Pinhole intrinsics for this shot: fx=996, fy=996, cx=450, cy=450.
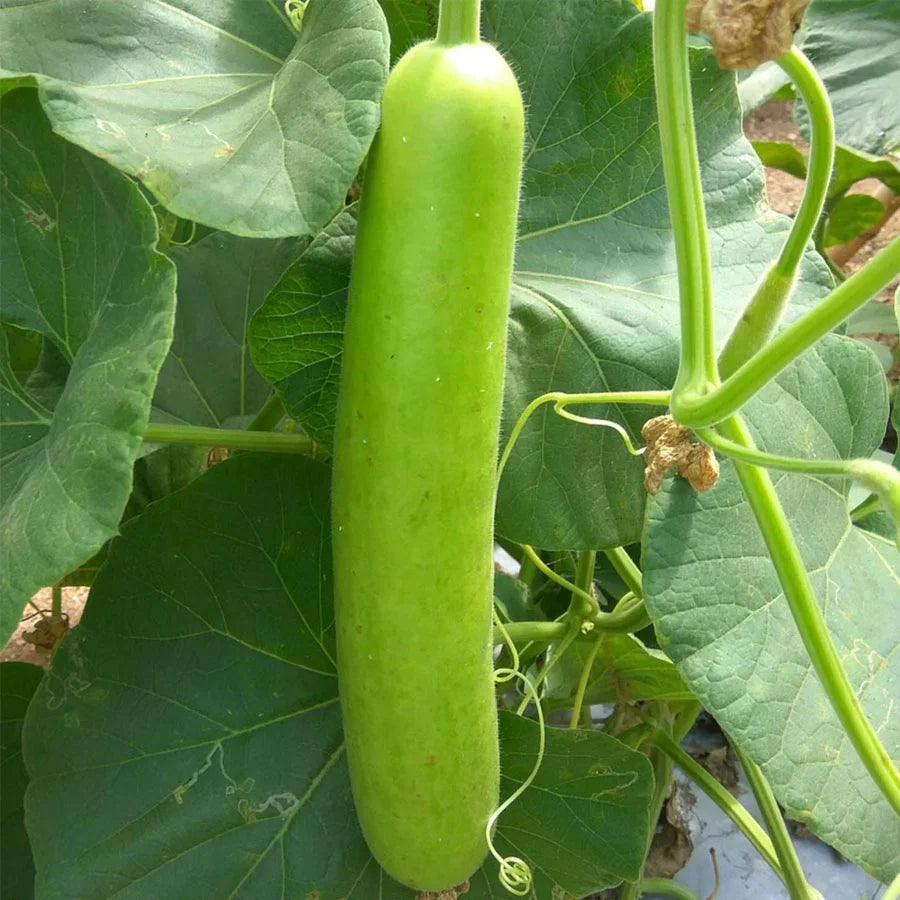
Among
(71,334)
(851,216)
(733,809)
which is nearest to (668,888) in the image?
(733,809)

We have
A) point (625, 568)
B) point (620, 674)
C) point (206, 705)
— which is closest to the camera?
point (206, 705)

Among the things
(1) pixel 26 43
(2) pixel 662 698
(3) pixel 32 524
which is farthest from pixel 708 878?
(1) pixel 26 43

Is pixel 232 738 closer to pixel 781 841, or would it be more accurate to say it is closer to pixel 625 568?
pixel 625 568

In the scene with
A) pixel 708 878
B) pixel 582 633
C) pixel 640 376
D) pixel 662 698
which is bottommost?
pixel 708 878

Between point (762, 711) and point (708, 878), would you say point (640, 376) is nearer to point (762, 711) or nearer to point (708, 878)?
point (762, 711)

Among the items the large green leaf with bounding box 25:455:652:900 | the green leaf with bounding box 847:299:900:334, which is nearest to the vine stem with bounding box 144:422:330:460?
the large green leaf with bounding box 25:455:652:900
